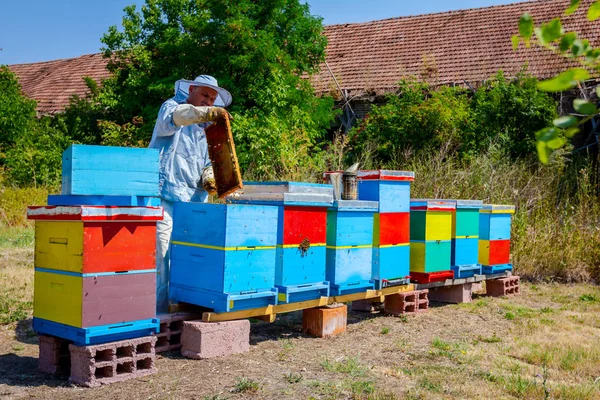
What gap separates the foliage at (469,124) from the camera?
12133mm

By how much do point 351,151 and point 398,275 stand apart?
7939mm

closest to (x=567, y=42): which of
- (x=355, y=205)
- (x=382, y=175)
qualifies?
(x=355, y=205)

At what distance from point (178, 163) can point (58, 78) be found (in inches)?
809

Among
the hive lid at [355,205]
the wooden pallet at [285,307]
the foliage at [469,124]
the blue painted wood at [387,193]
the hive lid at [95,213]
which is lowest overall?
the wooden pallet at [285,307]

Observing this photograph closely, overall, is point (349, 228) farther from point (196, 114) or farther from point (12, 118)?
point (12, 118)

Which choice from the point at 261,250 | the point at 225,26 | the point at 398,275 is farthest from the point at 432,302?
the point at 225,26

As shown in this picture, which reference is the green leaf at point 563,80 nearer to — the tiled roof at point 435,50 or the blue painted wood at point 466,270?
the blue painted wood at point 466,270

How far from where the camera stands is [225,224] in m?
4.45

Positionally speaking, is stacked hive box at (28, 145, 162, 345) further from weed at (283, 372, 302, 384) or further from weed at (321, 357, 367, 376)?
weed at (321, 357, 367, 376)

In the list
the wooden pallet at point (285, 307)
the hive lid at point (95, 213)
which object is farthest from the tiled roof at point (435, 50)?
the hive lid at point (95, 213)

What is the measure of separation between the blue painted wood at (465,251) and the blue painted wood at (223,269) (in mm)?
2872

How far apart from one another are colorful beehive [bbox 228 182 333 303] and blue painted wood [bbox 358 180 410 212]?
0.72 m

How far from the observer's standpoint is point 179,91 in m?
5.19

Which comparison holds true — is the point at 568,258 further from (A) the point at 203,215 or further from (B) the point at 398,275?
(A) the point at 203,215
